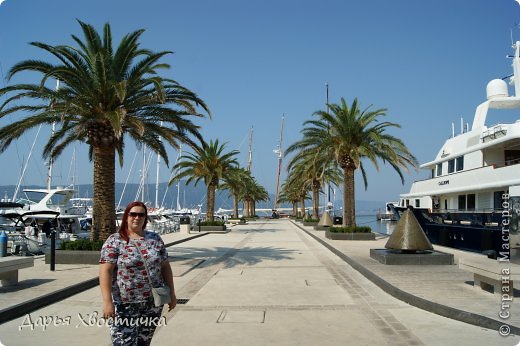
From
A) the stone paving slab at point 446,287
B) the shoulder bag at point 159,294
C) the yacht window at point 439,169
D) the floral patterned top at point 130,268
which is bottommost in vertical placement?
the stone paving slab at point 446,287

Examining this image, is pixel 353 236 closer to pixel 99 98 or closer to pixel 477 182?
pixel 477 182

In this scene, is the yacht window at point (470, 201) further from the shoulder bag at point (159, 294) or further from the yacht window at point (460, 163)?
the shoulder bag at point (159, 294)

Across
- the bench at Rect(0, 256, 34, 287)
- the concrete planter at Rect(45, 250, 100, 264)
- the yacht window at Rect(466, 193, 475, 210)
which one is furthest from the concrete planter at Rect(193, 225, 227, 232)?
the bench at Rect(0, 256, 34, 287)

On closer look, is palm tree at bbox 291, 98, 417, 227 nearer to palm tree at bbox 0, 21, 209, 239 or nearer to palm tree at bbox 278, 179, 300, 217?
palm tree at bbox 0, 21, 209, 239

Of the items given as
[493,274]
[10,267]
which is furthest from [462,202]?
[10,267]

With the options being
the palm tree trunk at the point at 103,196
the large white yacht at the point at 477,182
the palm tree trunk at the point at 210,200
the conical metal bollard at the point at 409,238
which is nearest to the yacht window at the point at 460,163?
the large white yacht at the point at 477,182

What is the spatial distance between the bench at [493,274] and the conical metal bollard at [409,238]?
12.5ft

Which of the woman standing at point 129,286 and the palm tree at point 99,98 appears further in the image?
the palm tree at point 99,98

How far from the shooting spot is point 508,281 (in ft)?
27.2

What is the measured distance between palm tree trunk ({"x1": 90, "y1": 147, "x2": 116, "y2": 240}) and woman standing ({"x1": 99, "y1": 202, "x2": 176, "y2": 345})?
10.7 m

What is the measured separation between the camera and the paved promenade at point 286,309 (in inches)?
253

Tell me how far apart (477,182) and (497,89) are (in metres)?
8.66

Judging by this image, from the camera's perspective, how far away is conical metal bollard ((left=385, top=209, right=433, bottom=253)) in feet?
44.7

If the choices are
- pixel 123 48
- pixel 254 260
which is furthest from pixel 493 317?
pixel 123 48
